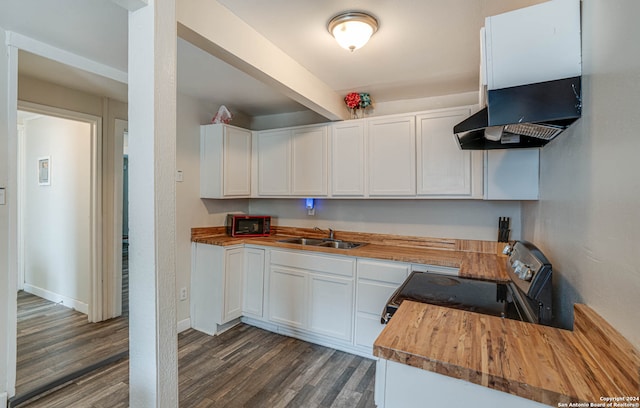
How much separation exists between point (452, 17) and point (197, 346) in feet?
10.3

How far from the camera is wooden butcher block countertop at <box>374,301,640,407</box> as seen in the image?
65 centimetres

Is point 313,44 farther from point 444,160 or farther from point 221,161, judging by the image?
point 221,161

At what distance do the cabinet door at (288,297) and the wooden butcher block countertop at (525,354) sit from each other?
72.9 inches

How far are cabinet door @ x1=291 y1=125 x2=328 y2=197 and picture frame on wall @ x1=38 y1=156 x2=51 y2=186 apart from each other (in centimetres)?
299

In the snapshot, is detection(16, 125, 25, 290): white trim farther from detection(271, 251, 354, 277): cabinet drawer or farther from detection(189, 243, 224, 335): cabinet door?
detection(271, 251, 354, 277): cabinet drawer

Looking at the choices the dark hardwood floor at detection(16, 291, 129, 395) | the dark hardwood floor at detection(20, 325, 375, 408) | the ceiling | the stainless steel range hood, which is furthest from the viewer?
the dark hardwood floor at detection(16, 291, 129, 395)

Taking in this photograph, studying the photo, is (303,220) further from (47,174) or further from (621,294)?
(47,174)

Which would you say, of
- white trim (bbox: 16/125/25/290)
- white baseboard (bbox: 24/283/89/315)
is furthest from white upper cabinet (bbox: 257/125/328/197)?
white trim (bbox: 16/125/25/290)

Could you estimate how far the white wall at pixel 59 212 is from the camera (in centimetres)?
325

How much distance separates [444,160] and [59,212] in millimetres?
4244

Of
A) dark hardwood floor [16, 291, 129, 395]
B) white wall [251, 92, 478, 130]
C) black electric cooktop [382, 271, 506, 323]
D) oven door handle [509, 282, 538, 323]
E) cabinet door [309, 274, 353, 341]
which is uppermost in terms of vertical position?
white wall [251, 92, 478, 130]

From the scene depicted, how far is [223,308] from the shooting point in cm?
285

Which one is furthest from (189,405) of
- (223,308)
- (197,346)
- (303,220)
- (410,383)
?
(303,220)

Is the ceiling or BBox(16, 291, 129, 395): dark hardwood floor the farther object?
BBox(16, 291, 129, 395): dark hardwood floor
